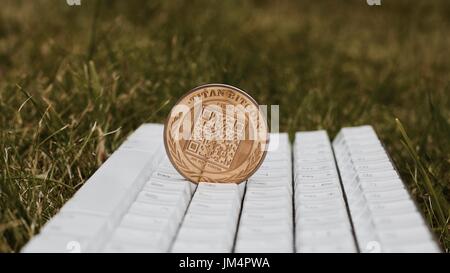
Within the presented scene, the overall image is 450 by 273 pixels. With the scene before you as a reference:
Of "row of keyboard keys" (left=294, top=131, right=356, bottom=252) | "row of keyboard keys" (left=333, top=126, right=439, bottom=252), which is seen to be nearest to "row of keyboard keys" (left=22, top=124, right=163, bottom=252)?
"row of keyboard keys" (left=294, top=131, right=356, bottom=252)

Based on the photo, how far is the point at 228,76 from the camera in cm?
314

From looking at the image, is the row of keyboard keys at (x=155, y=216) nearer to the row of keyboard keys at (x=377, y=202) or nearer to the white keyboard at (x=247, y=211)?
the white keyboard at (x=247, y=211)

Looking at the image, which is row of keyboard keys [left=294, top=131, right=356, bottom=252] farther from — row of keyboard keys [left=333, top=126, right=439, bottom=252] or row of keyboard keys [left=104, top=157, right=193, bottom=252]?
row of keyboard keys [left=104, top=157, right=193, bottom=252]

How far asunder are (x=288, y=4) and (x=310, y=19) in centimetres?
52

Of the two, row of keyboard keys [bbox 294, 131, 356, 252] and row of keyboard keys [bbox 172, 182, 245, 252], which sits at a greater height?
row of keyboard keys [bbox 172, 182, 245, 252]

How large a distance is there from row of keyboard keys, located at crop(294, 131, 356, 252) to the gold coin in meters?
0.18

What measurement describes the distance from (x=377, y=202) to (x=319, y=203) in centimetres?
15

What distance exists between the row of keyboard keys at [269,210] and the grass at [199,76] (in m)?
0.38

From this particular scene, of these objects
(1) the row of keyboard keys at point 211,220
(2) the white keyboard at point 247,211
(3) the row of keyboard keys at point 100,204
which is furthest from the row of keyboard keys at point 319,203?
(3) the row of keyboard keys at point 100,204

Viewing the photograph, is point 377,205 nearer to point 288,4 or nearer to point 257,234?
point 257,234

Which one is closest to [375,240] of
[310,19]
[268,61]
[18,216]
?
[18,216]

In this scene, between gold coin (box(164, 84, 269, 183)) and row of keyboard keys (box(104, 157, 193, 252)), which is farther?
gold coin (box(164, 84, 269, 183))

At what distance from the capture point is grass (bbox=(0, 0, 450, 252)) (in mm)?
2369

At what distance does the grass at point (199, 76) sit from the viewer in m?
2.37
